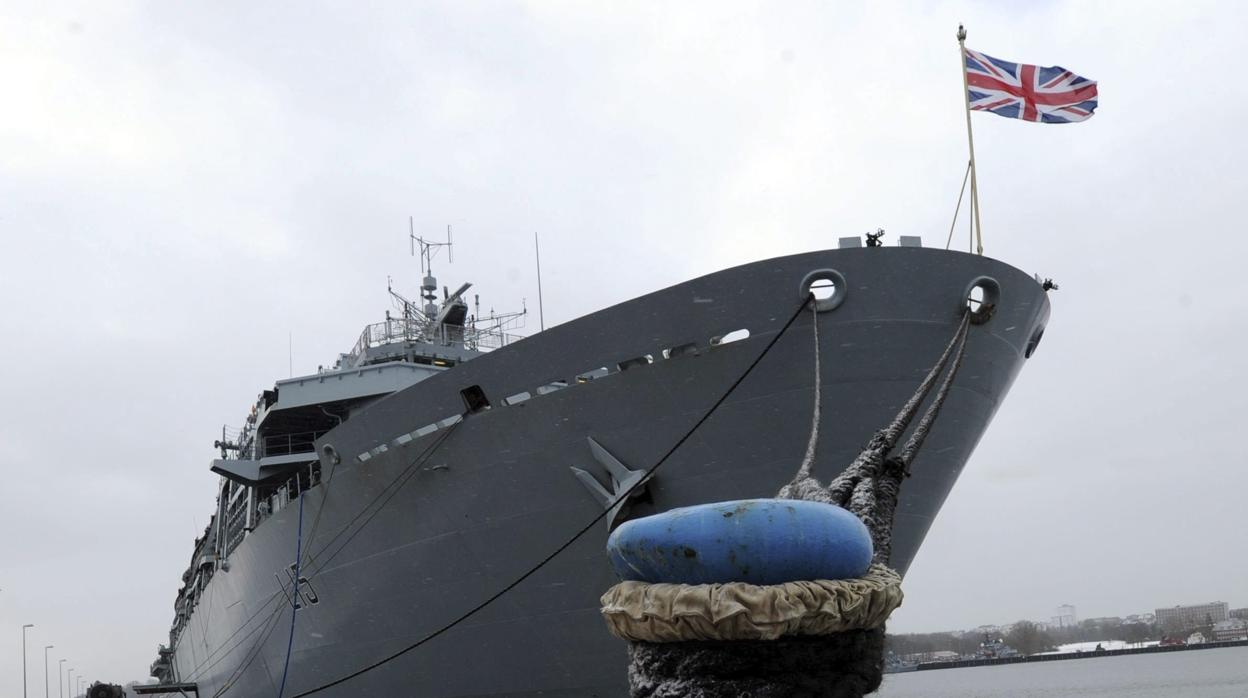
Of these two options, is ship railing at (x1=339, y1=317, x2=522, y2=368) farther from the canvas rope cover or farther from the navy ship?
the canvas rope cover

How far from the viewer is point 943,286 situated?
10.4 metres

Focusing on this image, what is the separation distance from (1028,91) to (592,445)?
5795 mm

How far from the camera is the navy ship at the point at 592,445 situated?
33.9 feet

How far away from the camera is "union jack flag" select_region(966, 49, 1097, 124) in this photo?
10.9 metres

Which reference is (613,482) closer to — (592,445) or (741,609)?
(592,445)

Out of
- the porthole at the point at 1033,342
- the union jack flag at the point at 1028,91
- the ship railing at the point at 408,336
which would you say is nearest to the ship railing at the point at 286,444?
the ship railing at the point at 408,336

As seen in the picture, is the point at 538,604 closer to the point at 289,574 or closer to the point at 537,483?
the point at 537,483

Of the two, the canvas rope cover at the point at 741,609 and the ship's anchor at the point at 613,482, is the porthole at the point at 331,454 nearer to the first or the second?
the ship's anchor at the point at 613,482

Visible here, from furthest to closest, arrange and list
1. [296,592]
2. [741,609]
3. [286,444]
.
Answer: [286,444] < [296,592] < [741,609]

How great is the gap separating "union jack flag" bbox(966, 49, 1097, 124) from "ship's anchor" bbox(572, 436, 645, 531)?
516cm

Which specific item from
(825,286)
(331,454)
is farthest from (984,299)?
(331,454)

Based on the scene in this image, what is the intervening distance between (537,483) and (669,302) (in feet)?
8.23

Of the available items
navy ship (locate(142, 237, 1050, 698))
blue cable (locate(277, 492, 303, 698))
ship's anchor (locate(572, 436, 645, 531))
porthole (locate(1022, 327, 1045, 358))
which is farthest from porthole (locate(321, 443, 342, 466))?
porthole (locate(1022, 327, 1045, 358))

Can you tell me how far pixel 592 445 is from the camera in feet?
36.0
